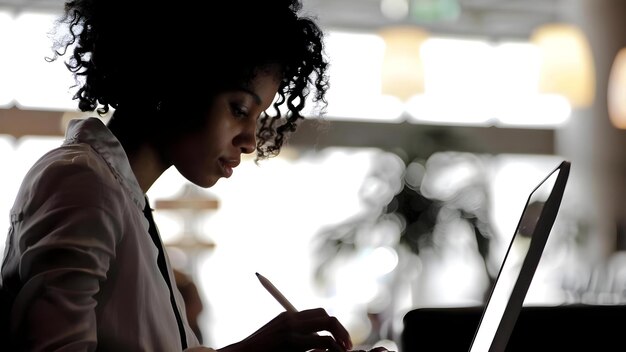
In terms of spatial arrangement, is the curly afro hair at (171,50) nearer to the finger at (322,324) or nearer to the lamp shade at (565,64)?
the finger at (322,324)

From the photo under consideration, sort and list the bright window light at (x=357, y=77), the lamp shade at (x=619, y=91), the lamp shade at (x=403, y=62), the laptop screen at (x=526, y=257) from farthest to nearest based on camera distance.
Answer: the bright window light at (x=357, y=77) < the lamp shade at (x=403, y=62) < the lamp shade at (x=619, y=91) < the laptop screen at (x=526, y=257)

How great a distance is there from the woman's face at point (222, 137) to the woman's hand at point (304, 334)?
0.24 meters

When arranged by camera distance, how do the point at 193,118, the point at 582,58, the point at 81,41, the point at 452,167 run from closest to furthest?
1. the point at 193,118
2. the point at 81,41
3. the point at 582,58
4. the point at 452,167

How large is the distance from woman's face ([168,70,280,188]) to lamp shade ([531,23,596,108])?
18.4 ft

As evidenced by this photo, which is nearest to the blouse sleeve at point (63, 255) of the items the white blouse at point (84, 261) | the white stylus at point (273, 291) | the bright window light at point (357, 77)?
the white blouse at point (84, 261)

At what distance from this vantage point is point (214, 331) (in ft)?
31.3

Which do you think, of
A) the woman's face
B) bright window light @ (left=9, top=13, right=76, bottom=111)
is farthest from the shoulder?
bright window light @ (left=9, top=13, right=76, bottom=111)

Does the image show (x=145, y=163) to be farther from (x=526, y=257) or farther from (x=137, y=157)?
(x=526, y=257)

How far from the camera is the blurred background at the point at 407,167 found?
7.11 metres

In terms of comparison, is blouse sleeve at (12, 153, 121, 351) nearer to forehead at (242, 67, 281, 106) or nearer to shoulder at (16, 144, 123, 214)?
shoulder at (16, 144, 123, 214)

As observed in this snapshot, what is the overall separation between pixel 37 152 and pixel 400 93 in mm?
4781

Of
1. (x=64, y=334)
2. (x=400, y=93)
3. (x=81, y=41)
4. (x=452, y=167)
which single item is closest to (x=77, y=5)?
(x=81, y=41)

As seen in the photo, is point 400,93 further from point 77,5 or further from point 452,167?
point 77,5

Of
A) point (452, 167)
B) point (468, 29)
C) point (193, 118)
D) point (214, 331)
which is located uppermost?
point (468, 29)
